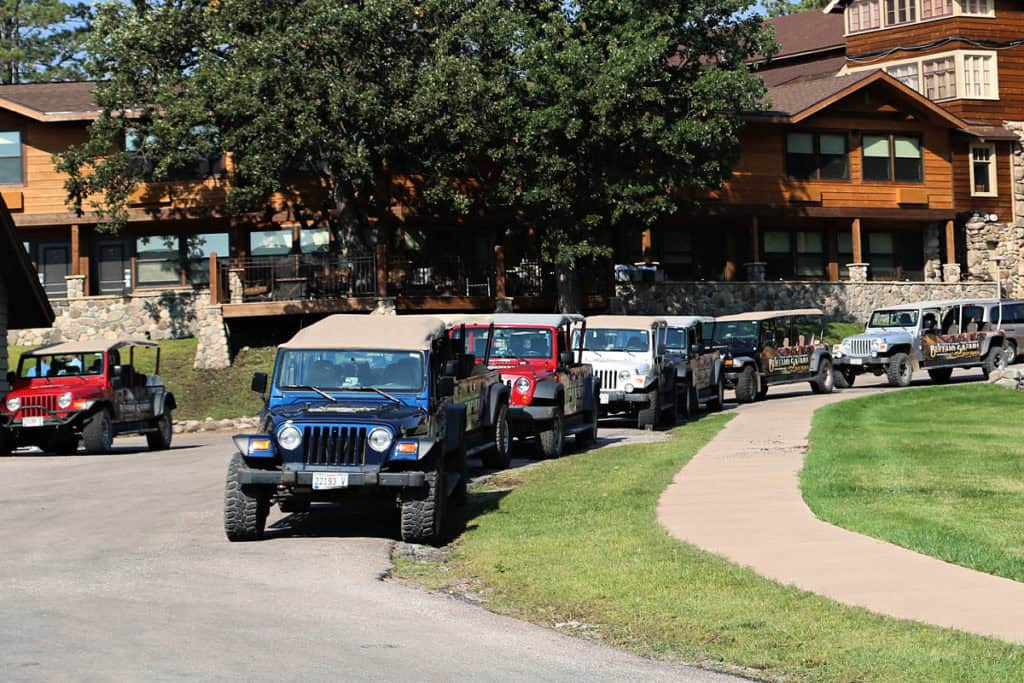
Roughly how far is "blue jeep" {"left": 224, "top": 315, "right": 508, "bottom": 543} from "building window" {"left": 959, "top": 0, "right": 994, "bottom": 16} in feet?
140

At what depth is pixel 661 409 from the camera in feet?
91.4

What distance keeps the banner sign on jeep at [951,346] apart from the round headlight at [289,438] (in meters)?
26.3

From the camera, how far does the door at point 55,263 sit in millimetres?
A: 47188

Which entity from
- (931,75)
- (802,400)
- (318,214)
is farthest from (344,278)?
(931,75)

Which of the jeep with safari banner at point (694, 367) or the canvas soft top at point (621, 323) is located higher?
the canvas soft top at point (621, 323)

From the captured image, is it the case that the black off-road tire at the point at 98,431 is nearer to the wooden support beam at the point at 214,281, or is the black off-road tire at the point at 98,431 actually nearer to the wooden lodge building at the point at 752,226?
the wooden lodge building at the point at 752,226

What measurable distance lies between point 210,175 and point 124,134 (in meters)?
4.40

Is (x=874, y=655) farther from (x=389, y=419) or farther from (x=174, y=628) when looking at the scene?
(x=389, y=419)

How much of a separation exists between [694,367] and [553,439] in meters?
9.24

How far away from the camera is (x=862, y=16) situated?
56156mm

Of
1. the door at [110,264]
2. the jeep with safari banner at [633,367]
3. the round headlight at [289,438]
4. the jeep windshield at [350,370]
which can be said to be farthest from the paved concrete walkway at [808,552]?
the door at [110,264]

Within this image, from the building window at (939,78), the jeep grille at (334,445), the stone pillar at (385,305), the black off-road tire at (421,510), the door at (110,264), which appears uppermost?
the building window at (939,78)

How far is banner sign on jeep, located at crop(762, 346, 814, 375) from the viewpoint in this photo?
34906mm

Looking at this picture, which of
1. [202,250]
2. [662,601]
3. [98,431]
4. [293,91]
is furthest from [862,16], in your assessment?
[662,601]
